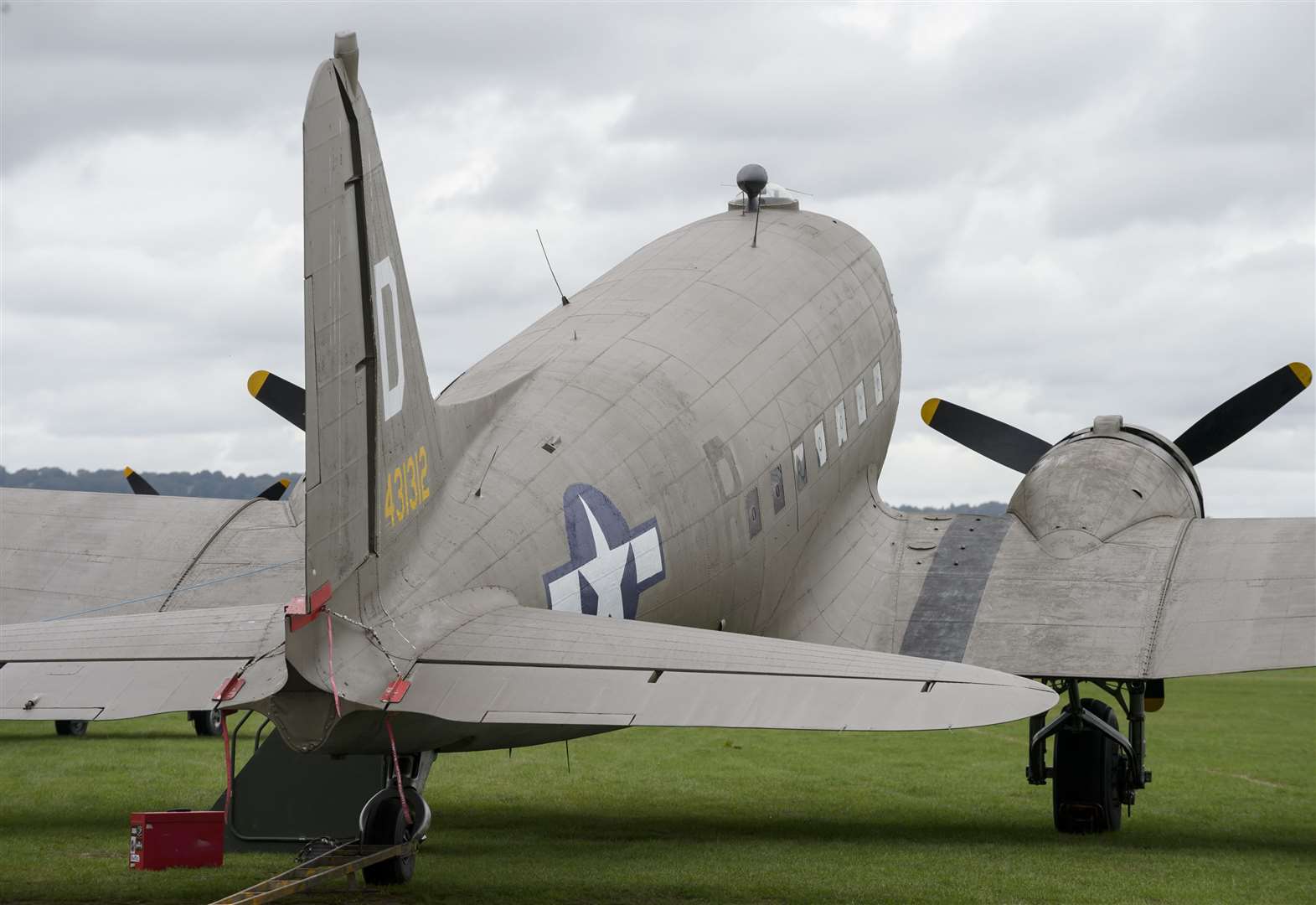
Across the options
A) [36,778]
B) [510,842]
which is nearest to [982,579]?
[510,842]

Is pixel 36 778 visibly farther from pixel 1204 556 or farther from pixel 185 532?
pixel 1204 556

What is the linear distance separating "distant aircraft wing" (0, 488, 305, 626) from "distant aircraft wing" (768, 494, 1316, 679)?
4.92 metres

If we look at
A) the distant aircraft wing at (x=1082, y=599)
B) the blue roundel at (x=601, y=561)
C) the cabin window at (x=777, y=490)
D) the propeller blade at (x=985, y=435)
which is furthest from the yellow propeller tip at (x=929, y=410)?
the blue roundel at (x=601, y=561)

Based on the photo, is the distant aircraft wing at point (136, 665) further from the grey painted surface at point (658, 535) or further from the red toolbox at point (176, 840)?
the red toolbox at point (176, 840)

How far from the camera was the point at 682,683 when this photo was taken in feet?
31.6

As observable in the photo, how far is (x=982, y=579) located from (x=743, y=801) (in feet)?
12.7

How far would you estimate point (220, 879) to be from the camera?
12484mm

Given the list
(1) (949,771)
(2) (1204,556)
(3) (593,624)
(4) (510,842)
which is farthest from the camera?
(1) (949,771)

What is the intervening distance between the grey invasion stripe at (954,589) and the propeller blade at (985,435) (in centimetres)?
285

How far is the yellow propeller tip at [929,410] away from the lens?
2178cm

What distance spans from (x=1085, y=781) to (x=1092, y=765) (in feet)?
0.53

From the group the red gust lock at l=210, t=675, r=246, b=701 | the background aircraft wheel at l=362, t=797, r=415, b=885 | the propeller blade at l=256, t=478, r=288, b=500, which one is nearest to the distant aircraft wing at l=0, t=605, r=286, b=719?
the red gust lock at l=210, t=675, r=246, b=701

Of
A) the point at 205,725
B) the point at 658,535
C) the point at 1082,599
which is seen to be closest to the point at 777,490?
the point at 1082,599

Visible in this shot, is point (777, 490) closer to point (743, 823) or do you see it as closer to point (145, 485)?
point (743, 823)
